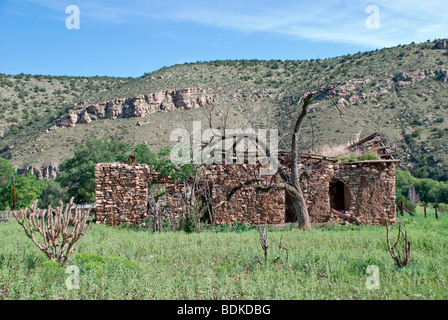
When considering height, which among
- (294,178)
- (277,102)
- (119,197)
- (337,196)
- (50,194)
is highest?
(277,102)

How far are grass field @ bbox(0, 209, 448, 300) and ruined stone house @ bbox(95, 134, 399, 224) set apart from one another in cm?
488

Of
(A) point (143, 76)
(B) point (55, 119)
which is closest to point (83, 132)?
(B) point (55, 119)

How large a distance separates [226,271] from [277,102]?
36.4 m

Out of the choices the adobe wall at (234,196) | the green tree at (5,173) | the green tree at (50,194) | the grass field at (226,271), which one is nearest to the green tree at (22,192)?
the green tree at (5,173)

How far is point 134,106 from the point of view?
50.2 metres

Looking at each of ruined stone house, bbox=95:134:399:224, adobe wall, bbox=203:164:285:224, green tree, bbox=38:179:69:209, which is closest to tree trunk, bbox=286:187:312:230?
ruined stone house, bbox=95:134:399:224

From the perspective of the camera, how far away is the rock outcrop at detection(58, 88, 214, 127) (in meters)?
49.8

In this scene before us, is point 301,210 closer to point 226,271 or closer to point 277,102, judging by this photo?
point 226,271

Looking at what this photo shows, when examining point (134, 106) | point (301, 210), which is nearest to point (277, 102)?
point (134, 106)

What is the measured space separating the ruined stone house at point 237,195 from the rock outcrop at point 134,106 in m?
35.5

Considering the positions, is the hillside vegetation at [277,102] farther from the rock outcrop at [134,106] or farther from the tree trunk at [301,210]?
the tree trunk at [301,210]

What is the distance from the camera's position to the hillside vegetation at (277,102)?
3541 cm

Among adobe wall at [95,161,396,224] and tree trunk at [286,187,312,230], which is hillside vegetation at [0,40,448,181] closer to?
adobe wall at [95,161,396,224]
